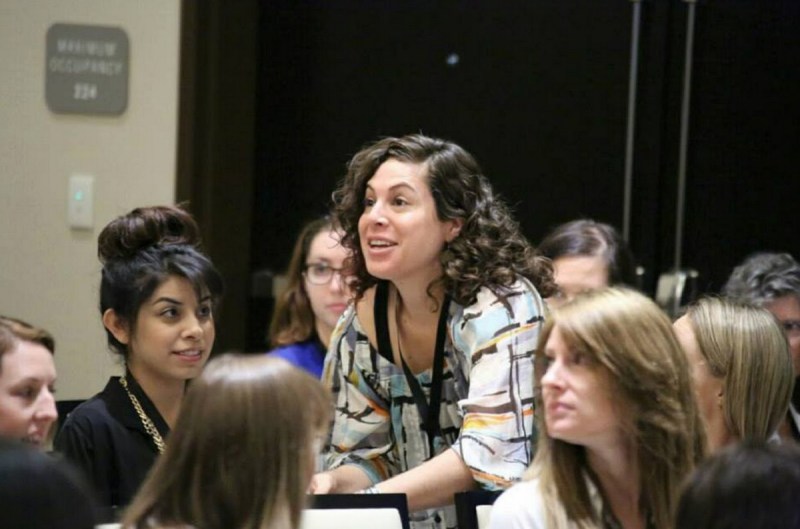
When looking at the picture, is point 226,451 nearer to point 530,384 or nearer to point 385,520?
point 385,520

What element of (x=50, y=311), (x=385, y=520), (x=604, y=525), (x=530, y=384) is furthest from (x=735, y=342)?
(x=50, y=311)

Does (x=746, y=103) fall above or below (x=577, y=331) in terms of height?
above

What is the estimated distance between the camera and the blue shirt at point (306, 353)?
3434 millimetres

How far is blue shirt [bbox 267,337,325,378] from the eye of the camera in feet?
11.3

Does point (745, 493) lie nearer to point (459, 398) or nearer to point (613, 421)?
point (613, 421)

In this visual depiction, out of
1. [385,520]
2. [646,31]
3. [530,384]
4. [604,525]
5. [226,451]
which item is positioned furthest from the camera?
[646,31]

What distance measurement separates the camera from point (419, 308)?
2.65 metres

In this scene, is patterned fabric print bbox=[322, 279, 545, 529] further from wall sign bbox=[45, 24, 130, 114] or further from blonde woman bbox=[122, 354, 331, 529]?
wall sign bbox=[45, 24, 130, 114]

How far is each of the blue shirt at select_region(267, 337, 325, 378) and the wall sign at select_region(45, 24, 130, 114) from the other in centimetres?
93

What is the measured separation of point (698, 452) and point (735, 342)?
0.40m

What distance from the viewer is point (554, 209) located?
14.2 ft

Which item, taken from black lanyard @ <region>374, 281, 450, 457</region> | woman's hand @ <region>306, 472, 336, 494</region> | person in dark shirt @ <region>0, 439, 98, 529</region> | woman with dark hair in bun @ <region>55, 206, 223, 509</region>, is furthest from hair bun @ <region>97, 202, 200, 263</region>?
person in dark shirt @ <region>0, 439, 98, 529</region>

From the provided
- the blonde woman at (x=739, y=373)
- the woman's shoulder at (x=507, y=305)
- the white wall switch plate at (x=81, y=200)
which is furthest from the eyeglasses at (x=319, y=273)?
the blonde woman at (x=739, y=373)

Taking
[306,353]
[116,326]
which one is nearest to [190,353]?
[116,326]
